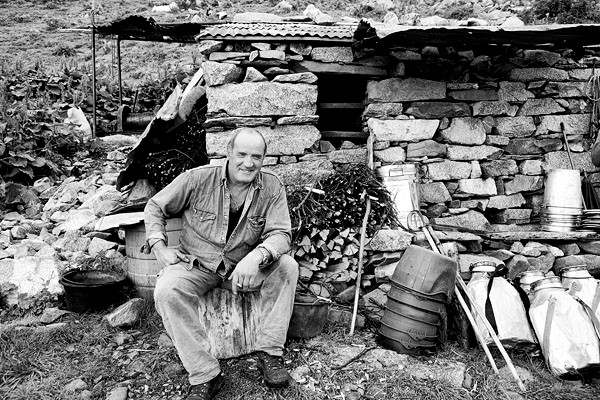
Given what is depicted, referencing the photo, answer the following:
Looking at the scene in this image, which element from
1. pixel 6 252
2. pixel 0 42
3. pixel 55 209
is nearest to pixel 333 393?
pixel 6 252

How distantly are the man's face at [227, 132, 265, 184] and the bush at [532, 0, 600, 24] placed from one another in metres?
20.2

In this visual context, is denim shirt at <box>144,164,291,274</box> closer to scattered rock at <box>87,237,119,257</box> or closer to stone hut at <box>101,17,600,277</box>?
stone hut at <box>101,17,600,277</box>

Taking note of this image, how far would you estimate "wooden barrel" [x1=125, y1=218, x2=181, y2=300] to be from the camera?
185 inches

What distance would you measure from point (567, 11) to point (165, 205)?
21966 mm

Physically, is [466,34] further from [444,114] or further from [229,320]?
[229,320]

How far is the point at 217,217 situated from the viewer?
364cm

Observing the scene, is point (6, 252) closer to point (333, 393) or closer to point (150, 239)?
point (150, 239)

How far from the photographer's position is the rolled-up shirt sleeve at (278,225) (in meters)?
3.58

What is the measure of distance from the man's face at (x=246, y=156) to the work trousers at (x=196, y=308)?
0.65m

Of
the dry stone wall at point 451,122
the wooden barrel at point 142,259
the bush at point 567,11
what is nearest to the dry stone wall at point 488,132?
the dry stone wall at point 451,122

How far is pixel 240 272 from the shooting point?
335 centimetres

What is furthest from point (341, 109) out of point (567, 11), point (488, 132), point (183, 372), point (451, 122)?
point (567, 11)

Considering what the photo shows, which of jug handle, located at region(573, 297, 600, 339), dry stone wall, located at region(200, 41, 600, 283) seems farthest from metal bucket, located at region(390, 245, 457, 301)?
jug handle, located at region(573, 297, 600, 339)

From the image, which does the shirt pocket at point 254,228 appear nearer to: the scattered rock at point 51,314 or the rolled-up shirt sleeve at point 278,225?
the rolled-up shirt sleeve at point 278,225
